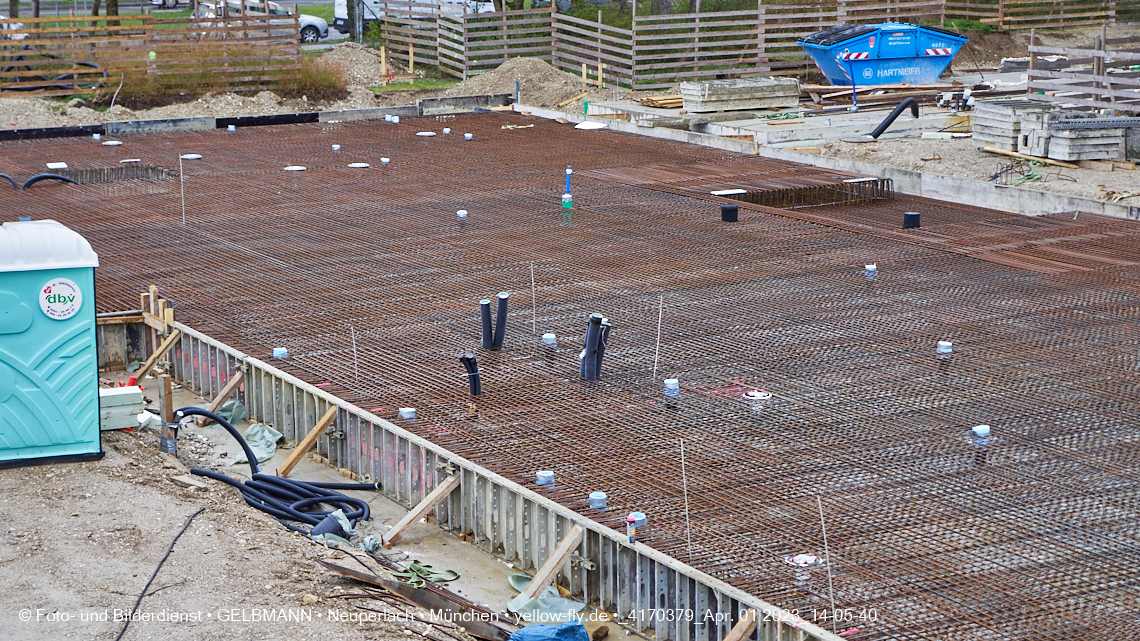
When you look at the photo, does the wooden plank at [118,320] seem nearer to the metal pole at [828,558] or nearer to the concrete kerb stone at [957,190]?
the metal pole at [828,558]

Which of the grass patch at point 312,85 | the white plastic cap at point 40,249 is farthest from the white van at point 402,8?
the white plastic cap at point 40,249

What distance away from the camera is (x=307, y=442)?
415 inches

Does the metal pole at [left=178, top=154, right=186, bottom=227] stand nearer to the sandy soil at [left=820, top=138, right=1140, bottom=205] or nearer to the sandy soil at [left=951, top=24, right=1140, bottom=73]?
the sandy soil at [left=820, top=138, right=1140, bottom=205]

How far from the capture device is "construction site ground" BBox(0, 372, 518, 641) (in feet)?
23.9

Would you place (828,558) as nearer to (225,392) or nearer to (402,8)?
(225,392)

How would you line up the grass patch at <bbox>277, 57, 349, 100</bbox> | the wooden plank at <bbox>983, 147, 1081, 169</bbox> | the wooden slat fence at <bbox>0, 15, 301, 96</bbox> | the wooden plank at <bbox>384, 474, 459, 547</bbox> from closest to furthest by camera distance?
the wooden plank at <bbox>384, 474, 459, 547</bbox>
the wooden plank at <bbox>983, 147, 1081, 169</bbox>
the wooden slat fence at <bbox>0, 15, 301, 96</bbox>
the grass patch at <bbox>277, 57, 349, 100</bbox>

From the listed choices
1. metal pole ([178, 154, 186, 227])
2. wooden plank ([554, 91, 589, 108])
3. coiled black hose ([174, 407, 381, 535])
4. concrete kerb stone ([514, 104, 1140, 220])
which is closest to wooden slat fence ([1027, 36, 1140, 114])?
concrete kerb stone ([514, 104, 1140, 220])

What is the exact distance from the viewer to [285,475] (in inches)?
412

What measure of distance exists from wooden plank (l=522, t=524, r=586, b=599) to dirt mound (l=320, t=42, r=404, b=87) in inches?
1073

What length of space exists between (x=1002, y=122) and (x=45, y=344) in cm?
1674

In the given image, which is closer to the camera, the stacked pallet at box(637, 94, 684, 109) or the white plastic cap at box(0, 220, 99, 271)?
the white plastic cap at box(0, 220, 99, 271)

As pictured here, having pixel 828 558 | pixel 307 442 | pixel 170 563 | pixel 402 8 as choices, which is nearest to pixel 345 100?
pixel 402 8

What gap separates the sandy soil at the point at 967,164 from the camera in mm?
19969

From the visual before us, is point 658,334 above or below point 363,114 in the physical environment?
below
